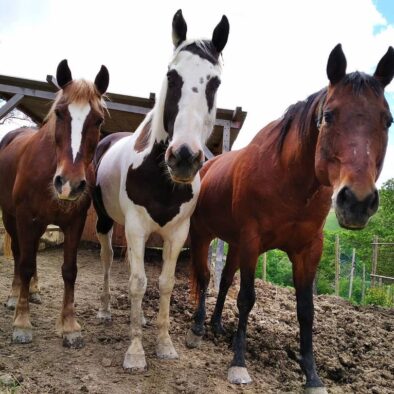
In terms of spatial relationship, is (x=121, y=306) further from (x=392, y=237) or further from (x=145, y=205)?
(x=392, y=237)

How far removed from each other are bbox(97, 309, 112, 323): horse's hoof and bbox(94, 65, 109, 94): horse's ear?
2.30 meters

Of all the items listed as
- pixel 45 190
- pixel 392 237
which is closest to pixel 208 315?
pixel 45 190

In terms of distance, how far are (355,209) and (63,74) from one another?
259 cm

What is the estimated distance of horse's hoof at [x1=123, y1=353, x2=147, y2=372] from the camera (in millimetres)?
2934

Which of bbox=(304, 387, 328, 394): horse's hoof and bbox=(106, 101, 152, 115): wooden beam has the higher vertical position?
bbox=(106, 101, 152, 115): wooden beam

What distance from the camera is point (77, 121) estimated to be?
3016 millimetres

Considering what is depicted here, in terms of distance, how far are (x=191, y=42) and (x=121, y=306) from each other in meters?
3.24

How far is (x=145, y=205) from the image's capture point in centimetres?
316

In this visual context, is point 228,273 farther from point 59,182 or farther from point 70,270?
point 59,182

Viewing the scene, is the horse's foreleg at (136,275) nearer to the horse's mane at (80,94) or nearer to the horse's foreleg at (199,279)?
the horse's foreleg at (199,279)

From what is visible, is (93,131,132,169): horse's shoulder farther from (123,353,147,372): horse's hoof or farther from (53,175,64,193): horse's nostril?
(123,353,147,372): horse's hoof

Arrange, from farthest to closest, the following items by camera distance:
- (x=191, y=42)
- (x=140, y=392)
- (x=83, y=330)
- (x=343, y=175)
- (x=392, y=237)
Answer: (x=392, y=237), (x=83, y=330), (x=191, y=42), (x=140, y=392), (x=343, y=175)

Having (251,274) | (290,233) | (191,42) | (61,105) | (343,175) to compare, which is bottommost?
(251,274)

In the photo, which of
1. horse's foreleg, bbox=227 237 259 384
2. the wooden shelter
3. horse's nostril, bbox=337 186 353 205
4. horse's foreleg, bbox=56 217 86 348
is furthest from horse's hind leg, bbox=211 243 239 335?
horse's nostril, bbox=337 186 353 205
